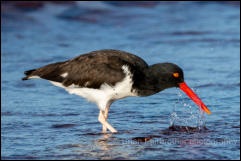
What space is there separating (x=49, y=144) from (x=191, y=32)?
8.27 meters

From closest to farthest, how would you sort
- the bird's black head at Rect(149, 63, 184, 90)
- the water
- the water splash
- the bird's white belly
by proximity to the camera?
1. the water
2. the bird's white belly
3. the bird's black head at Rect(149, 63, 184, 90)
4. the water splash

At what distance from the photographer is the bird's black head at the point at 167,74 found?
20.1ft

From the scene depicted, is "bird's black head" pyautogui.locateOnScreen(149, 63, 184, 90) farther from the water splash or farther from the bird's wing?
the water splash

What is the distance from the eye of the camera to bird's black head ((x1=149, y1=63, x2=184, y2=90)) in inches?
241

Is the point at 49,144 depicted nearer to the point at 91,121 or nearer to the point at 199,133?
the point at 91,121

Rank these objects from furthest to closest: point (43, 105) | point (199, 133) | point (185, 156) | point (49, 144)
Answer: point (43, 105) < point (199, 133) < point (49, 144) < point (185, 156)

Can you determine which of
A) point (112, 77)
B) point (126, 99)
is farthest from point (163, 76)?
point (126, 99)

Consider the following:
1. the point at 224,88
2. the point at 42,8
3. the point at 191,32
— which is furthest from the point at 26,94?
the point at 42,8

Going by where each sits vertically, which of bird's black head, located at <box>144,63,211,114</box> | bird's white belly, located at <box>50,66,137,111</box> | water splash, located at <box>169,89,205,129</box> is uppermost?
bird's black head, located at <box>144,63,211,114</box>

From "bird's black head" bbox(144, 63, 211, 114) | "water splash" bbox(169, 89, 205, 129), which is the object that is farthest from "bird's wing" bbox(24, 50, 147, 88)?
"water splash" bbox(169, 89, 205, 129)

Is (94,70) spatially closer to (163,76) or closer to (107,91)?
(107,91)

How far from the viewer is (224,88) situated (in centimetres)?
829

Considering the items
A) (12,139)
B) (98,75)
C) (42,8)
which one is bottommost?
(12,139)

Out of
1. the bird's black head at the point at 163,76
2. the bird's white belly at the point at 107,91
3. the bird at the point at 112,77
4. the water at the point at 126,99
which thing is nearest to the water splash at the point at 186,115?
the water at the point at 126,99
